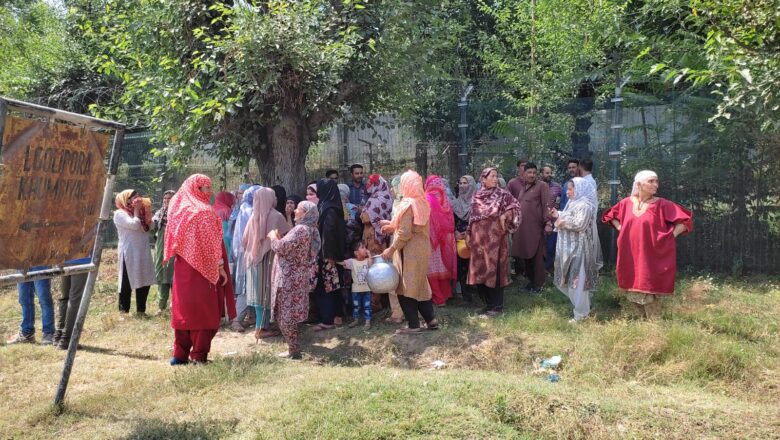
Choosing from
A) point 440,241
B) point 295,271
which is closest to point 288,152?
point 440,241

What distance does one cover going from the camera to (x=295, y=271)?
20.8 feet

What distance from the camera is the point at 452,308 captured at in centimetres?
763

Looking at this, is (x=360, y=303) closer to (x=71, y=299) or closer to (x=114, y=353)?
(x=114, y=353)

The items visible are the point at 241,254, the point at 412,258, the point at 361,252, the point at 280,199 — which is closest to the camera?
the point at 412,258

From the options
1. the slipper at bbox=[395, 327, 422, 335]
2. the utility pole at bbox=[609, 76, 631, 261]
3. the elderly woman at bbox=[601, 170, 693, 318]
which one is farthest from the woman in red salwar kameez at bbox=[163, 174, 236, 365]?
the utility pole at bbox=[609, 76, 631, 261]

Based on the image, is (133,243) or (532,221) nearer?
(133,243)

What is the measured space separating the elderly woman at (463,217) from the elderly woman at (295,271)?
7.43ft

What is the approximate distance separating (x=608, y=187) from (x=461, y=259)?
2705 millimetres

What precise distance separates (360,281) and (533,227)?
2491 mm

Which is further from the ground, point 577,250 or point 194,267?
point 577,250

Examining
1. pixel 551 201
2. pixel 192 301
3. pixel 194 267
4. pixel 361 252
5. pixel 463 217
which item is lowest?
pixel 192 301

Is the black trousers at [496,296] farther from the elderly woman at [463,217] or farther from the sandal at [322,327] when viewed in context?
the sandal at [322,327]

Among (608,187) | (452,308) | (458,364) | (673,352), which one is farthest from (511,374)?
(608,187)

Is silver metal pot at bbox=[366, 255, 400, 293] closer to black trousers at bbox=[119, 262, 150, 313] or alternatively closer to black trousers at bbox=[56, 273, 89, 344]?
black trousers at bbox=[56, 273, 89, 344]
